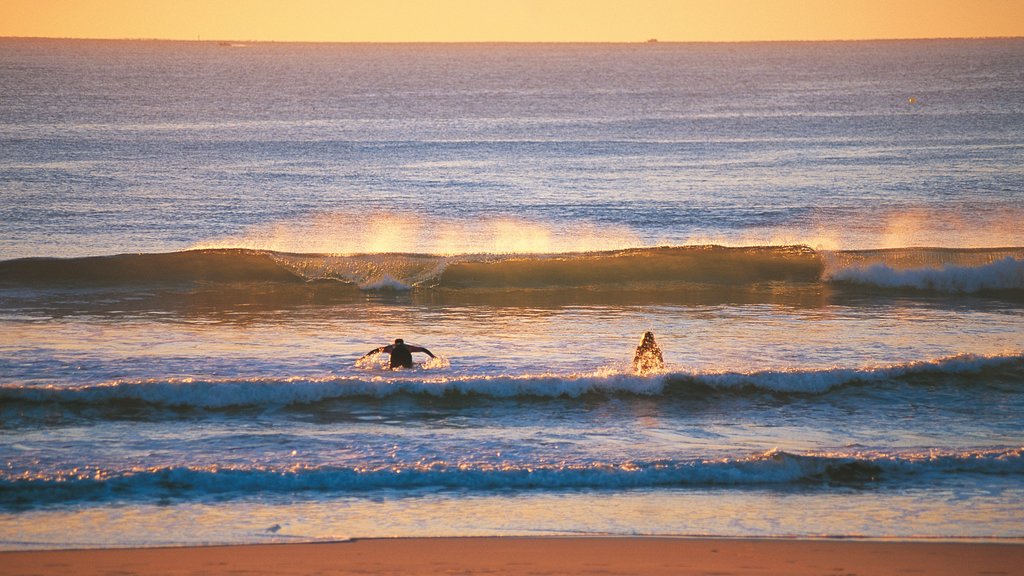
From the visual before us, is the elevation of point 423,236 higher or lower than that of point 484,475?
higher

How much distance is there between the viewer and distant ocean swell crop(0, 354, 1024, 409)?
17312 mm

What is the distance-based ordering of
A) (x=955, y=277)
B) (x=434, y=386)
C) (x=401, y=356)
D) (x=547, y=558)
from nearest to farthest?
(x=547, y=558), (x=434, y=386), (x=401, y=356), (x=955, y=277)

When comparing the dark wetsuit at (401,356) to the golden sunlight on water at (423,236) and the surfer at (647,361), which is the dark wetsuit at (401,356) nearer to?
the surfer at (647,361)

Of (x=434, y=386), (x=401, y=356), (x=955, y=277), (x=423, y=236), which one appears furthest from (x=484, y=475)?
(x=423, y=236)

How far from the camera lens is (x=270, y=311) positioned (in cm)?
2505

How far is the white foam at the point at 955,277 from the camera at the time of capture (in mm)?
27422

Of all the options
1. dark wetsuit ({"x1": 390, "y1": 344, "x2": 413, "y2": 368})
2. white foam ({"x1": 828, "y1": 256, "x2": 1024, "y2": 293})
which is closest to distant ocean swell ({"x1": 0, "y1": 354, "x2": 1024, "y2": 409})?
dark wetsuit ({"x1": 390, "y1": 344, "x2": 413, "y2": 368})

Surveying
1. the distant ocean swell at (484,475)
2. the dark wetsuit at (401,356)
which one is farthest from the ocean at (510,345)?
the dark wetsuit at (401,356)

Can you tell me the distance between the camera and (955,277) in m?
27.5

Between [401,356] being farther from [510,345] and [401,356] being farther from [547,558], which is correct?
[547,558]

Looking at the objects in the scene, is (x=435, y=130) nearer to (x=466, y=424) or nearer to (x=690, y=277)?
(x=690, y=277)

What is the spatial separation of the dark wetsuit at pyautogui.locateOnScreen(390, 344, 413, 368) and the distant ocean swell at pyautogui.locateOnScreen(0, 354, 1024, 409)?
1.16 feet

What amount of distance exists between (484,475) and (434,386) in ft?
14.6

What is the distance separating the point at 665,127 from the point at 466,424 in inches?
2581
